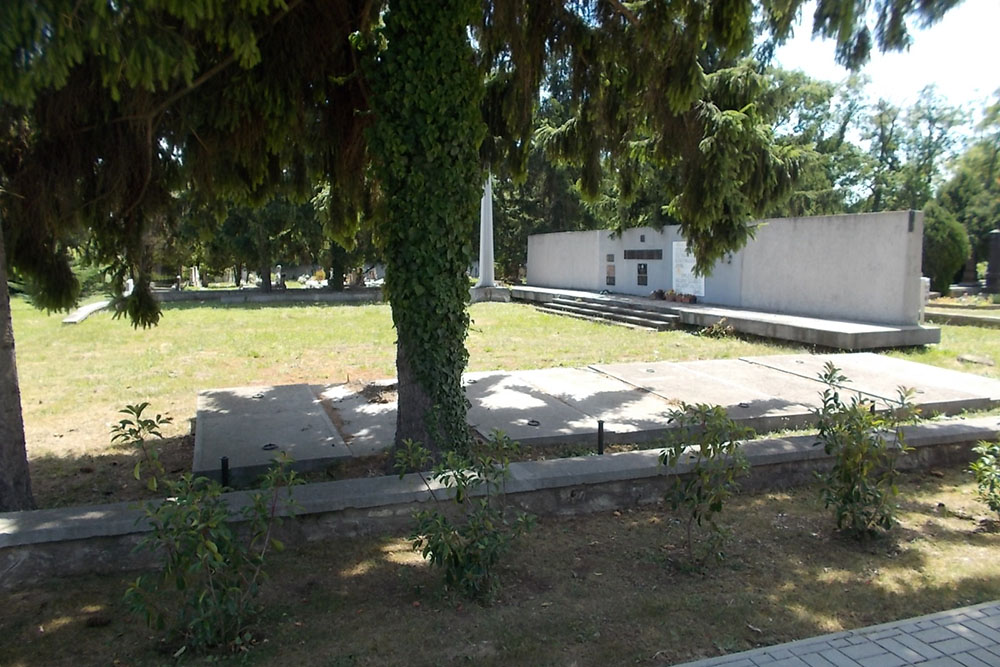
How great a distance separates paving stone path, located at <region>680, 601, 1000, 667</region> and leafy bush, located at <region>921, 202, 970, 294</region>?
2572 centimetres

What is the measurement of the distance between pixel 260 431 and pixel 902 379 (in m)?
8.23

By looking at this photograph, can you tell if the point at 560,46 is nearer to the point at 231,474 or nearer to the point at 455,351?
the point at 455,351

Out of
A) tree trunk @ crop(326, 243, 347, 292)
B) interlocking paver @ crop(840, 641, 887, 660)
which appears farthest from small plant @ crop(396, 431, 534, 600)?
tree trunk @ crop(326, 243, 347, 292)

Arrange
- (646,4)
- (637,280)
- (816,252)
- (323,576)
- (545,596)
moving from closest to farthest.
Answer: (545,596) → (323,576) → (646,4) → (816,252) → (637,280)

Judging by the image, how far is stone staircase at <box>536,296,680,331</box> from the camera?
56.0 feet

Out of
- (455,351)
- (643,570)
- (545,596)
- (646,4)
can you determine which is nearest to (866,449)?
(643,570)

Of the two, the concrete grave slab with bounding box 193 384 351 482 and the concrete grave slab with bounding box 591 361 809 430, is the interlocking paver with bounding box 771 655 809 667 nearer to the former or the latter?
the concrete grave slab with bounding box 193 384 351 482

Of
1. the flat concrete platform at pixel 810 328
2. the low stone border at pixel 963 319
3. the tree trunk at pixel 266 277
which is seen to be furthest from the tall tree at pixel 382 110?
the tree trunk at pixel 266 277

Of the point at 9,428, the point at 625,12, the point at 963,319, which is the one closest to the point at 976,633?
the point at 625,12

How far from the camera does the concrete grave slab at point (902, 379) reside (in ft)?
25.7

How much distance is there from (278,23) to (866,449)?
5298 mm

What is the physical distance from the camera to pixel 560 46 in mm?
6867

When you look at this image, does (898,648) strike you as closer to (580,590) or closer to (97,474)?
(580,590)

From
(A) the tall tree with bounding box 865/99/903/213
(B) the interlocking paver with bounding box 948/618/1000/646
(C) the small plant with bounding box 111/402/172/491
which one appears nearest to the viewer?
(B) the interlocking paver with bounding box 948/618/1000/646
